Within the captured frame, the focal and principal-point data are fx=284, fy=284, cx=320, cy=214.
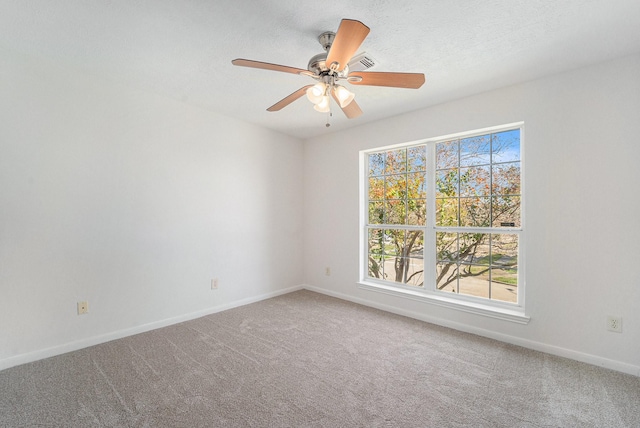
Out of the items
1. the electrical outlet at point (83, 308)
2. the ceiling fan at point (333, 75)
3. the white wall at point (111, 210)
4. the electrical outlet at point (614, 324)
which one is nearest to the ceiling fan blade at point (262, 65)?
the ceiling fan at point (333, 75)

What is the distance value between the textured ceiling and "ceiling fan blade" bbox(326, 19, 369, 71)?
0.34 meters

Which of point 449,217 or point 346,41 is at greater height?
point 346,41

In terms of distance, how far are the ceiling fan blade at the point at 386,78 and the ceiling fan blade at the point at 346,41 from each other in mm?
142

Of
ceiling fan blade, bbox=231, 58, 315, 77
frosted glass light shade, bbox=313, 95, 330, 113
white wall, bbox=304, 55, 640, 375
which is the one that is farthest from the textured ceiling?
frosted glass light shade, bbox=313, 95, 330, 113

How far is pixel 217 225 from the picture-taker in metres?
3.44

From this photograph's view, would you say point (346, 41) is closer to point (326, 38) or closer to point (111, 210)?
point (326, 38)

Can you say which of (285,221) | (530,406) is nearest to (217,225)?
(285,221)

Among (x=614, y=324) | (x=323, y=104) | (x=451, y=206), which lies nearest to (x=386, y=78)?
(x=323, y=104)

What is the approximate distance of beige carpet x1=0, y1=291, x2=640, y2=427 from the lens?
1648 millimetres

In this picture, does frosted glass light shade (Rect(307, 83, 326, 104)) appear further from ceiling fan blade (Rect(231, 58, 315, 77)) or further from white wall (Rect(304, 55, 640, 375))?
white wall (Rect(304, 55, 640, 375))

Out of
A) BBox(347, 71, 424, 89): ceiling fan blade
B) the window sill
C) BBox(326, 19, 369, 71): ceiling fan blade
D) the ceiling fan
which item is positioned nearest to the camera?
BBox(326, 19, 369, 71): ceiling fan blade

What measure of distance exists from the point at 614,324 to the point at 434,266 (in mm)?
1454

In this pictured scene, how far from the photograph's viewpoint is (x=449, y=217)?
10.3 ft

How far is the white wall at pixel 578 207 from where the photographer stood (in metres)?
2.11
